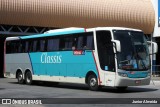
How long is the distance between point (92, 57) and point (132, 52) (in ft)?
6.85

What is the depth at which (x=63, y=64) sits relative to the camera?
2278 cm

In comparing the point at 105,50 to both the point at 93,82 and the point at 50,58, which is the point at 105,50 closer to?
the point at 93,82

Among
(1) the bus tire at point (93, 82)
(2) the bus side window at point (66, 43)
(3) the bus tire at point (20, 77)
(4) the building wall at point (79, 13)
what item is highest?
(4) the building wall at point (79, 13)

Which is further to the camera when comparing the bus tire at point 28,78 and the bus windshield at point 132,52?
the bus tire at point 28,78

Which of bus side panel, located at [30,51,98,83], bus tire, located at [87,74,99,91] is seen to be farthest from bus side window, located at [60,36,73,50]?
bus tire, located at [87,74,99,91]

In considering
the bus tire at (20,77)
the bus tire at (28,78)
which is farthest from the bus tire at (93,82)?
the bus tire at (20,77)

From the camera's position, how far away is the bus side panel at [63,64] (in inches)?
826

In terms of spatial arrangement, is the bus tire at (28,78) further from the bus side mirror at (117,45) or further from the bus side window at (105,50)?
the bus side mirror at (117,45)

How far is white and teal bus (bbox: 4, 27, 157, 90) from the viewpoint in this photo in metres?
19.4

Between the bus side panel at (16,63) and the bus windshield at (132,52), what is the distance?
26.5 feet

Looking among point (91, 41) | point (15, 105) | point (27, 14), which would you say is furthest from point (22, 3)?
point (15, 105)

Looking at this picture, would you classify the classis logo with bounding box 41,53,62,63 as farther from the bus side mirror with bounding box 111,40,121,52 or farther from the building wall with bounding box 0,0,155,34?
the building wall with bounding box 0,0,155,34

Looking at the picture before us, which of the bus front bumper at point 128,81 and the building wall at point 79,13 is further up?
the building wall at point 79,13

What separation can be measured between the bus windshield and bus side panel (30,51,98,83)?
1.71 meters
